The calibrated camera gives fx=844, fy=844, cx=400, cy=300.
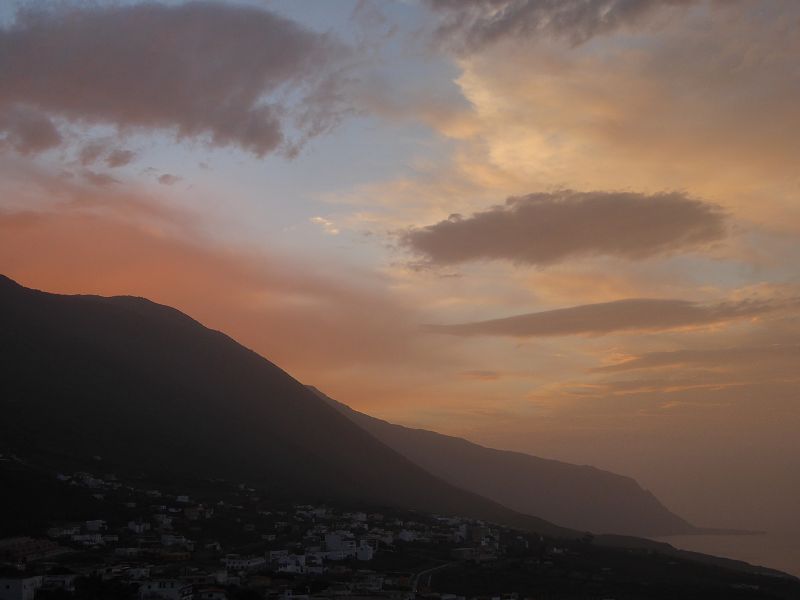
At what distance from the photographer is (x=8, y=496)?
69.2 metres

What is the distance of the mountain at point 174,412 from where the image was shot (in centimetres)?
10431

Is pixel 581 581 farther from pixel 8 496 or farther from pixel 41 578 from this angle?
pixel 8 496

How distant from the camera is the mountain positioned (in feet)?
342

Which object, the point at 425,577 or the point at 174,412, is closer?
the point at 425,577

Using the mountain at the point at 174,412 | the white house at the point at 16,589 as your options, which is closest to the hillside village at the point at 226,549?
the white house at the point at 16,589

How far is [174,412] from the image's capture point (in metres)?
125

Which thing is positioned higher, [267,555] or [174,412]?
[174,412]

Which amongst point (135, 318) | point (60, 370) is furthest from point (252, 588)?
point (135, 318)

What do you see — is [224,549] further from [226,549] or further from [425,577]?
[425,577]

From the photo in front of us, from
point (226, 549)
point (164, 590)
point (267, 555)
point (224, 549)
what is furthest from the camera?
point (226, 549)

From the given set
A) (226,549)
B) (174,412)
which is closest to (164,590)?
(226,549)

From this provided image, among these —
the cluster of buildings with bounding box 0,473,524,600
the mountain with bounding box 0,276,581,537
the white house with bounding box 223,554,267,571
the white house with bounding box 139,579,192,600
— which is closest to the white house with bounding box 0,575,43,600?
the cluster of buildings with bounding box 0,473,524,600

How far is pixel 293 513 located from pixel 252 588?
122 ft

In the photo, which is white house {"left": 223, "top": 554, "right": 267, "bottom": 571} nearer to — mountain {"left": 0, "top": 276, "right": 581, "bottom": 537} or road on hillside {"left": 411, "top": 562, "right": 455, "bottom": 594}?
road on hillside {"left": 411, "top": 562, "right": 455, "bottom": 594}
